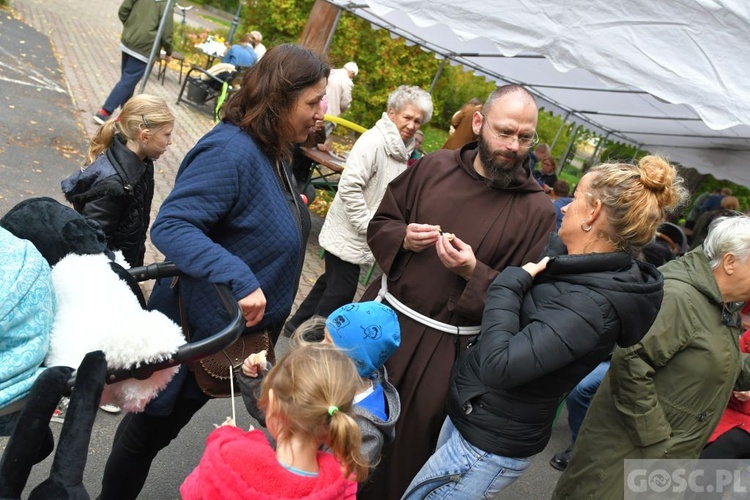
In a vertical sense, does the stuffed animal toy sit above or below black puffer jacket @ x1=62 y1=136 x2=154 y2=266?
above

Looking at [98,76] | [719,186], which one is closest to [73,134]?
[98,76]

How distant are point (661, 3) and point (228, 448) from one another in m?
3.70

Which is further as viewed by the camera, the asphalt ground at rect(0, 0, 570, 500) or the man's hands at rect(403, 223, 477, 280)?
the asphalt ground at rect(0, 0, 570, 500)

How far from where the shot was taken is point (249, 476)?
1.69 metres

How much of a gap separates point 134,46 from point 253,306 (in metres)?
8.32

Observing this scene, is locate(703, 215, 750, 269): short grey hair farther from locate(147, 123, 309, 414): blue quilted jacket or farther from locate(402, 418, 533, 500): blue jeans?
locate(147, 123, 309, 414): blue quilted jacket

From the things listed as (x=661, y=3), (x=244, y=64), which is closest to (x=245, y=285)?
(x=661, y=3)

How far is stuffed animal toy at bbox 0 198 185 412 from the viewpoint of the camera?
1.67m

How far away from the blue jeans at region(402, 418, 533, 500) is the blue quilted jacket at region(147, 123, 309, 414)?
31.9 inches

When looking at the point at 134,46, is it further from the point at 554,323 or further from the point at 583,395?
the point at 554,323

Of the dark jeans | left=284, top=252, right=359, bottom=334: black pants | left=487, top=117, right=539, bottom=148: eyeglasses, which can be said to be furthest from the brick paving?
left=487, top=117, right=539, bottom=148: eyeglasses

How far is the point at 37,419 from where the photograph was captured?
1508 mm

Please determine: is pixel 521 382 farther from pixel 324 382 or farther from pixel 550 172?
pixel 550 172

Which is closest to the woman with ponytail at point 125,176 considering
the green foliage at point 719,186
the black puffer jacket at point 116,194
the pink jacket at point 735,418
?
the black puffer jacket at point 116,194
